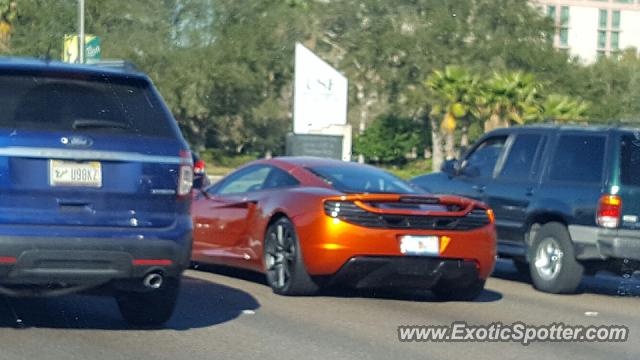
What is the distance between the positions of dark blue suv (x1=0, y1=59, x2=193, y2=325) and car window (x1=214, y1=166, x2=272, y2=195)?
3.88m

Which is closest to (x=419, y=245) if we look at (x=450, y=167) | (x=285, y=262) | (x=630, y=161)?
(x=285, y=262)

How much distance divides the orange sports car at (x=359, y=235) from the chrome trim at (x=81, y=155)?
2738mm

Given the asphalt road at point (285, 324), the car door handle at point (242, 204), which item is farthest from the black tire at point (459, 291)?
the car door handle at point (242, 204)

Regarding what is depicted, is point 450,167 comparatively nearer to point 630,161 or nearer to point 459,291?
point 630,161

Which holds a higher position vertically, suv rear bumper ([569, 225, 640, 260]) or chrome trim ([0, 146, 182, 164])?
chrome trim ([0, 146, 182, 164])

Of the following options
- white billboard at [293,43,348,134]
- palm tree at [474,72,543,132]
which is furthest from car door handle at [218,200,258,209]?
palm tree at [474,72,543,132]

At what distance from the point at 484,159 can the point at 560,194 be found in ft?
5.67

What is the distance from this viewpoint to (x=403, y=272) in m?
11.1

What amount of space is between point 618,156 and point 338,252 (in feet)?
11.1

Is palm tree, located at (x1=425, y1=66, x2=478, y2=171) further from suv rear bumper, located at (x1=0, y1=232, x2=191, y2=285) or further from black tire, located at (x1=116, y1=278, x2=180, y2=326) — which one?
suv rear bumper, located at (x1=0, y1=232, x2=191, y2=285)

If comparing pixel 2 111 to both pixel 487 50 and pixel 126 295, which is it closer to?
pixel 126 295

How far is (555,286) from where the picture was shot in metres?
13.1

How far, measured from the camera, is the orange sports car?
11039 mm

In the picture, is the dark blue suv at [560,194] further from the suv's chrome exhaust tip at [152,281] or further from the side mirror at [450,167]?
the suv's chrome exhaust tip at [152,281]
